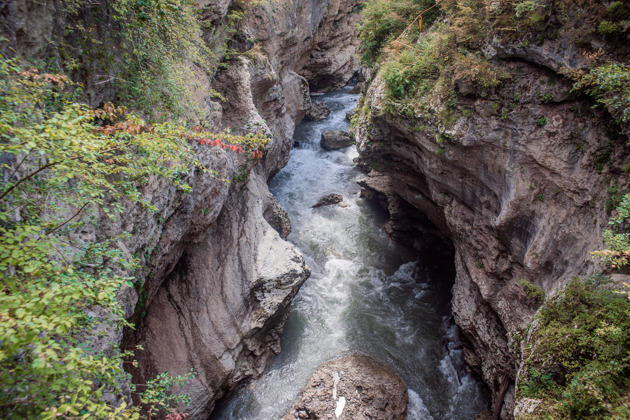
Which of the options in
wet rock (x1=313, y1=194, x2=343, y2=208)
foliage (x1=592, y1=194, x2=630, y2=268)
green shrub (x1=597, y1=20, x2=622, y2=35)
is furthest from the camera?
wet rock (x1=313, y1=194, x2=343, y2=208)

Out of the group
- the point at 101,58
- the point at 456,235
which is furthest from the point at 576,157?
the point at 101,58

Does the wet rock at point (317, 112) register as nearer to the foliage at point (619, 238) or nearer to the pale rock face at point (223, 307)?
the pale rock face at point (223, 307)

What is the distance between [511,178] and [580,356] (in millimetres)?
4263

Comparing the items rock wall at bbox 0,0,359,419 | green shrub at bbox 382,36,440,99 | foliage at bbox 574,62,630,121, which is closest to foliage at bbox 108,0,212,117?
rock wall at bbox 0,0,359,419

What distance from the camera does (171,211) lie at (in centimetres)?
668

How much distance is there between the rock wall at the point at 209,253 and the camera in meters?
5.22

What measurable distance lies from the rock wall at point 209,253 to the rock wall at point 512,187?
520cm

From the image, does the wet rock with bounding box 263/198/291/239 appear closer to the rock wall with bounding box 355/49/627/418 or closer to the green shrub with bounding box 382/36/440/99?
the rock wall with bounding box 355/49/627/418

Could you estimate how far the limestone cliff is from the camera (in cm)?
638

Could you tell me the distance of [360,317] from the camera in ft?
36.8

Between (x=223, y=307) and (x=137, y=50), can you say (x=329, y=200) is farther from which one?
(x=137, y=50)

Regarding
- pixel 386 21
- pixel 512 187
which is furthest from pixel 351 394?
pixel 386 21

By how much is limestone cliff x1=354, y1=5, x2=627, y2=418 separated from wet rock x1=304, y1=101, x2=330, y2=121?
42.1ft

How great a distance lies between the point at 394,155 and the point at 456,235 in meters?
3.93
